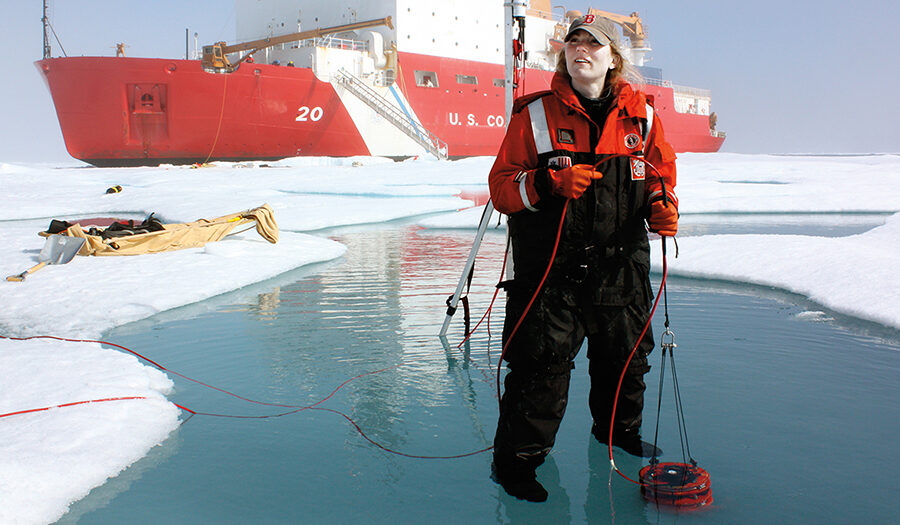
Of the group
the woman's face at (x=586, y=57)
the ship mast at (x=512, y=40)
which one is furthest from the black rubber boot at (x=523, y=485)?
the ship mast at (x=512, y=40)

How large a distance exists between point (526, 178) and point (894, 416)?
1.74 metres

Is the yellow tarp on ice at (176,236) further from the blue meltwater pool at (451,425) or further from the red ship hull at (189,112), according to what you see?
the red ship hull at (189,112)

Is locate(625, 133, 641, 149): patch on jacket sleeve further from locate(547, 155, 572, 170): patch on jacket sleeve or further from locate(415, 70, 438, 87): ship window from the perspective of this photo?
locate(415, 70, 438, 87): ship window

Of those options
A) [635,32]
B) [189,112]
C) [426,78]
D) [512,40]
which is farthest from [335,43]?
[512,40]

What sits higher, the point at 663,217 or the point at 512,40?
the point at 512,40

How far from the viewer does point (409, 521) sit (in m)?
1.88

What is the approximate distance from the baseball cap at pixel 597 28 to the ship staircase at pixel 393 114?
19.1m

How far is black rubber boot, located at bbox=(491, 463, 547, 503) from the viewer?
1.98 m

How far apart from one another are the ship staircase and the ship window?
125cm

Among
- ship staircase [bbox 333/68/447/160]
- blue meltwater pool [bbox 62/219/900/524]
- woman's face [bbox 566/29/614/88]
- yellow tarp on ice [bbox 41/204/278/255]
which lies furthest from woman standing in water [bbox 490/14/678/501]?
ship staircase [bbox 333/68/447/160]

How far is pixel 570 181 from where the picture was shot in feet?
5.94

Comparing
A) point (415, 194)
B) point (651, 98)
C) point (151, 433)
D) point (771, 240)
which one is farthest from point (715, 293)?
point (415, 194)

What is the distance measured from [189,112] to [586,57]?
18778mm

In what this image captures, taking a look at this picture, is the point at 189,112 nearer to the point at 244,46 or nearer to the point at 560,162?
the point at 244,46
